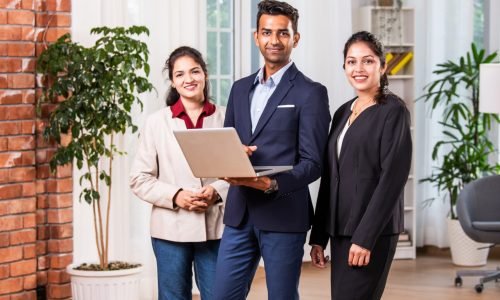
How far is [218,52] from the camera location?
6887 mm

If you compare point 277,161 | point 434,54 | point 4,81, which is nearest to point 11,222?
point 4,81

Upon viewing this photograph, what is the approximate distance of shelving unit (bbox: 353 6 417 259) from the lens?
779cm

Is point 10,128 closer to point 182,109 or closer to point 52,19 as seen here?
point 52,19

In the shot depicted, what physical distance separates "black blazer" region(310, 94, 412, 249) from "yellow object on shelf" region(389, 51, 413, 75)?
458 cm

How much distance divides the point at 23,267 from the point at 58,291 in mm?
271

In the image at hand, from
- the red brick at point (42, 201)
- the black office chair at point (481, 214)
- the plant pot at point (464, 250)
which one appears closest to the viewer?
the red brick at point (42, 201)

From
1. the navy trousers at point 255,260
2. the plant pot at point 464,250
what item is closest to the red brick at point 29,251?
the navy trousers at point 255,260

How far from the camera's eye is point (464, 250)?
7598 millimetres

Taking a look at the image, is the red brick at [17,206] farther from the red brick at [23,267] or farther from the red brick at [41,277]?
the red brick at [41,277]

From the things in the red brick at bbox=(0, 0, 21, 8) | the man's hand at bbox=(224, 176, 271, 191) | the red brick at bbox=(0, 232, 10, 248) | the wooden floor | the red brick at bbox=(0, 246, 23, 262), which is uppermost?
→ the red brick at bbox=(0, 0, 21, 8)

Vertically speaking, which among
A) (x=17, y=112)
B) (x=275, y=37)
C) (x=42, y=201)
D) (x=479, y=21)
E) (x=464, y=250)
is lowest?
(x=464, y=250)

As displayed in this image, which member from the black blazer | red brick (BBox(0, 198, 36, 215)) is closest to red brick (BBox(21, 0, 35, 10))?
red brick (BBox(0, 198, 36, 215))

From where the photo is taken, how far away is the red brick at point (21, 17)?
194 inches

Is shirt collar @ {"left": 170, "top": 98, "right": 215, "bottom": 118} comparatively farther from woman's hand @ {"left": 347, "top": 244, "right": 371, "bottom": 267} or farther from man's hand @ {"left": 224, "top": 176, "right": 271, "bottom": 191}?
woman's hand @ {"left": 347, "top": 244, "right": 371, "bottom": 267}
